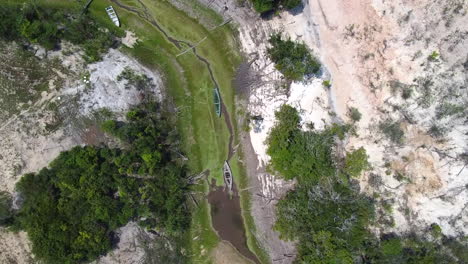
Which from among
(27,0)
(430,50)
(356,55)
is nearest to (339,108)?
(356,55)

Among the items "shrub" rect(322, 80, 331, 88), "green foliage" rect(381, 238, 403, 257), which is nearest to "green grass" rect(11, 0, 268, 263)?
"shrub" rect(322, 80, 331, 88)

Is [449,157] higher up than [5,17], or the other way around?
[5,17]

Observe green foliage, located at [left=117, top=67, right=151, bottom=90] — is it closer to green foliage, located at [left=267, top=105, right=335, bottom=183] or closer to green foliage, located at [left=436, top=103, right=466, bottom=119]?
green foliage, located at [left=267, top=105, right=335, bottom=183]

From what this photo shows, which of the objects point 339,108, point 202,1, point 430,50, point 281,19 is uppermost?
point 202,1

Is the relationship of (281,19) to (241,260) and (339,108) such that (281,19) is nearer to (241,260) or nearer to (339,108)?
(339,108)

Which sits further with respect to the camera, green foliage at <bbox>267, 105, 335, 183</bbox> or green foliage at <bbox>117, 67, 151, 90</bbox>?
green foliage at <bbox>117, 67, 151, 90</bbox>

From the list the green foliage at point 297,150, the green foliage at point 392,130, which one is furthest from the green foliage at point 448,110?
the green foliage at point 297,150

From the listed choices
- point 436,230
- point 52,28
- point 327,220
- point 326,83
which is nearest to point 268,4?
point 326,83

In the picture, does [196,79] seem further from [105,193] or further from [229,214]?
[229,214]
